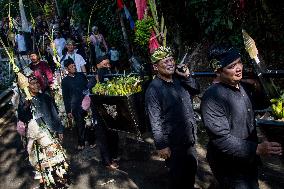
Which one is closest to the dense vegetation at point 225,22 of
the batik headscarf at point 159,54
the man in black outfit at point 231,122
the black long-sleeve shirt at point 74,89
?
the black long-sleeve shirt at point 74,89

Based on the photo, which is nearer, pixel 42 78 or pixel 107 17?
pixel 42 78

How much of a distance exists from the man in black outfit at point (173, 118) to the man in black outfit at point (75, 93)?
12.1ft

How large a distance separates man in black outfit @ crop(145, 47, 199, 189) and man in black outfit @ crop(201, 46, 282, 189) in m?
1.20

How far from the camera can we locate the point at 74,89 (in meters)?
8.24

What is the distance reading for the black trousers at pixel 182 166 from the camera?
189 inches

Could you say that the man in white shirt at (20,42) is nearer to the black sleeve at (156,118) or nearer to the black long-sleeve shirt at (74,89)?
the black long-sleeve shirt at (74,89)

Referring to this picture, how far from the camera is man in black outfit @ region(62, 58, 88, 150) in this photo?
27.0 feet

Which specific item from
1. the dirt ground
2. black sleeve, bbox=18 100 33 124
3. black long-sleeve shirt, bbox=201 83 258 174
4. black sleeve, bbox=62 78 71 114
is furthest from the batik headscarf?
black sleeve, bbox=62 78 71 114

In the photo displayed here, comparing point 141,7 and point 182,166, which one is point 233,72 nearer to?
point 182,166

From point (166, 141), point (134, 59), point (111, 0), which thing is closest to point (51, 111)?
point (134, 59)

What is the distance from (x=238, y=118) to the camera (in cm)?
349

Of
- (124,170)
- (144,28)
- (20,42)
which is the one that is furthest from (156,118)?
(20,42)

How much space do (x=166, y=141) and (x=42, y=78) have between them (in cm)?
464

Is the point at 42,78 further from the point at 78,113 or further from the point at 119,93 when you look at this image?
the point at 119,93
